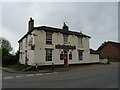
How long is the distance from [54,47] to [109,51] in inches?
1244

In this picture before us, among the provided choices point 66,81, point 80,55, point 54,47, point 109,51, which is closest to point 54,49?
point 54,47

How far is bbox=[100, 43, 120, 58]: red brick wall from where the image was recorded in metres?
50.2

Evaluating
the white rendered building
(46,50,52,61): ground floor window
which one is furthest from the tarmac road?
(46,50,52,61): ground floor window

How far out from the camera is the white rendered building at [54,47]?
24.6m

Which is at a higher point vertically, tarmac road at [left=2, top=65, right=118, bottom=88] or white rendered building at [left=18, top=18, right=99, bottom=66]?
white rendered building at [left=18, top=18, right=99, bottom=66]

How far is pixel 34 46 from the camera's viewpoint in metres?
24.1

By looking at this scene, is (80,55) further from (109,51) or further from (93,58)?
(109,51)

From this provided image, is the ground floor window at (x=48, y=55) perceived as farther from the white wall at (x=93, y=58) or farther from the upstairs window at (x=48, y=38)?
the white wall at (x=93, y=58)

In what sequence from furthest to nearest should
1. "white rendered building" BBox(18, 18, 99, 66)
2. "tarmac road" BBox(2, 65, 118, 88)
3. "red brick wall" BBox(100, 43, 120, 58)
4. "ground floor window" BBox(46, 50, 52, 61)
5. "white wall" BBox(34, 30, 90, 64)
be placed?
"red brick wall" BBox(100, 43, 120, 58), "ground floor window" BBox(46, 50, 52, 61), "white rendered building" BBox(18, 18, 99, 66), "white wall" BBox(34, 30, 90, 64), "tarmac road" BBox(2, 65, 118, 88)

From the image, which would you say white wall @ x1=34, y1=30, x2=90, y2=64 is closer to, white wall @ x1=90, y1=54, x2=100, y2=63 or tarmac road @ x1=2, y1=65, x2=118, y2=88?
white wall @ x1=90, y1=54, x2=100, y2=63

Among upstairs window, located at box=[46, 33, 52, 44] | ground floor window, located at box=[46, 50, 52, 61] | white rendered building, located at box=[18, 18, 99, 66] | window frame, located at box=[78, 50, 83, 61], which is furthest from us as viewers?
window frame, located at box=[78, 50, 83, 61]

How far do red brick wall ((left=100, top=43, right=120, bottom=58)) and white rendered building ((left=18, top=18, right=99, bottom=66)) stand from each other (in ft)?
74.8

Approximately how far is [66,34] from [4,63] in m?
18.2

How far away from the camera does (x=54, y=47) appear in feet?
85.7
